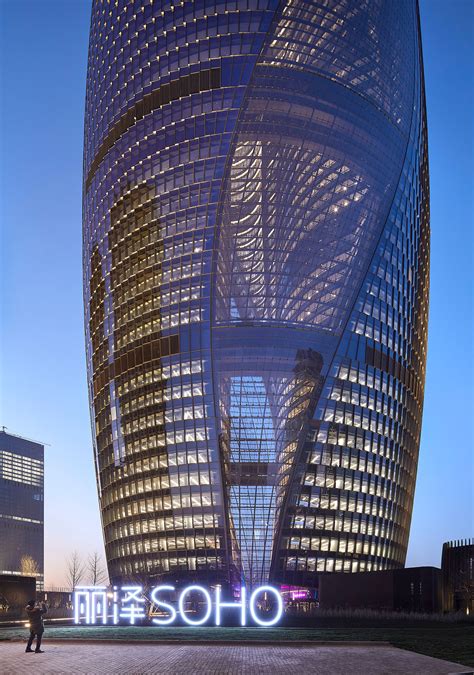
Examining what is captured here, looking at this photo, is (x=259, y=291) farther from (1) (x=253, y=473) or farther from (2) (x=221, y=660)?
(2) (x=221, y=660)

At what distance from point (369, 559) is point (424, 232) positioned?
50.8 metres

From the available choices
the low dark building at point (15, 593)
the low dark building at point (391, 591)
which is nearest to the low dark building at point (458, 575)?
the low dark building at point (391, 591)

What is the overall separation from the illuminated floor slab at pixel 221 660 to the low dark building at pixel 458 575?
3455 centimetres

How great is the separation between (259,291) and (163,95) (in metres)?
33.4

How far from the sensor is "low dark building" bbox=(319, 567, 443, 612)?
5741 centimetres

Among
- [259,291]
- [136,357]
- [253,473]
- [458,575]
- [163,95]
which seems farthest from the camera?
[163,95]

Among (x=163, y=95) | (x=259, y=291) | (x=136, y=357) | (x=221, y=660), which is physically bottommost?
(x=221, y=660)

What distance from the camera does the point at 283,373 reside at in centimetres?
10350

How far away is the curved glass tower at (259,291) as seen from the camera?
104 metres

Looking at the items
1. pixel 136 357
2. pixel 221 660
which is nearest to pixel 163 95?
pixel 136 357

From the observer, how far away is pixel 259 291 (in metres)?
106

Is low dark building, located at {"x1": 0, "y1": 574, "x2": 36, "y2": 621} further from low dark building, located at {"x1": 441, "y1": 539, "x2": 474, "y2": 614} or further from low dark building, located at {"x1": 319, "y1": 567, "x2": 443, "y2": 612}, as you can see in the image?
low dark building, located at {"x1": 441, "y1": 539, "x2": 474, "y2": 614}

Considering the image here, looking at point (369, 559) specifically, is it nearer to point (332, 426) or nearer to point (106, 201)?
point (332, 426)

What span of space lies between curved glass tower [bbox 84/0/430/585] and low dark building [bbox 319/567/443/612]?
4048cm
